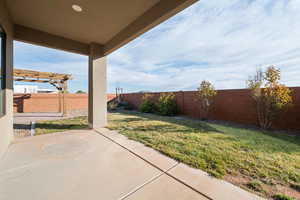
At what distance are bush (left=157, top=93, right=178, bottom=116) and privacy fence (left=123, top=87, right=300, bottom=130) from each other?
87 cm

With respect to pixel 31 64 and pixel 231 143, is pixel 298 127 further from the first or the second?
pixel 31 64

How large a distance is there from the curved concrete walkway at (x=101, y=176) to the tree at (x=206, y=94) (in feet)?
17.7

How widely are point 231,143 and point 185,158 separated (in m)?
1.68

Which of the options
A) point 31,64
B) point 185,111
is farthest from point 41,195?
point 31,64

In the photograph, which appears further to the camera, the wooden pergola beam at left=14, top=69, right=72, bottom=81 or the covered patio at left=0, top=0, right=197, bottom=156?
the wooden pergola beam at left=14, top=69, right=72, bottom=81

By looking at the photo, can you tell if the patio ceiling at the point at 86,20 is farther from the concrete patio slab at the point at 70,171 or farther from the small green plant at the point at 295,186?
the small green plant at the point at 295,186

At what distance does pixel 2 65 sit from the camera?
8.61 feet

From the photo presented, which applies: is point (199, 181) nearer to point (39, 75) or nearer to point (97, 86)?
point (97, 86)

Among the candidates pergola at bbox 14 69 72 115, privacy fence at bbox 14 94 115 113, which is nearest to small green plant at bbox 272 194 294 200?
pergola at bbox 14 69 72 115

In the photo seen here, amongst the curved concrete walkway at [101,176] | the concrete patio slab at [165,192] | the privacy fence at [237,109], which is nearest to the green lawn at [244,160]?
the curved concrete walkway at [101,176]

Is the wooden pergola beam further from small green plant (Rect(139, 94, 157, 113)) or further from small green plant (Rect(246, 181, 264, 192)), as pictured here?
small green plant (Rect(246, 181, 264, 192))

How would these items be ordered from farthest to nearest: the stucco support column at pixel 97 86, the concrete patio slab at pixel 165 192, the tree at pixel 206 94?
the tree at pixel 206 94 < the stucco support column at pixel 97 86 < the concrete patio slab at pixel 165 192

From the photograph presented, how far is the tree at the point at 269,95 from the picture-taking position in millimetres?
4637

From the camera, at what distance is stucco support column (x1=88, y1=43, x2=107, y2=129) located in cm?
446
